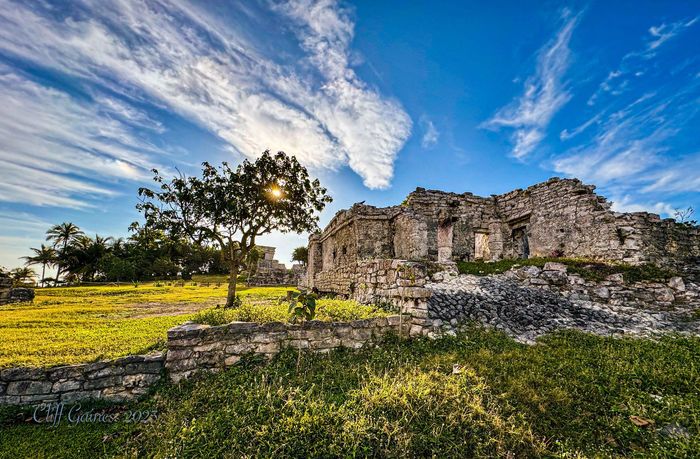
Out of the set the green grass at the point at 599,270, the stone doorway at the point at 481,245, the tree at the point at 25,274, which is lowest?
the tree at the point at 25,274

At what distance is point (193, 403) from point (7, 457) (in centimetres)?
197

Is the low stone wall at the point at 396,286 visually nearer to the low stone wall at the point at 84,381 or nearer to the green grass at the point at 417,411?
the green grass at the point at 417,411

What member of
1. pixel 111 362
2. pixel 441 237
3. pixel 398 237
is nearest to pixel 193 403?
pixel 111 362

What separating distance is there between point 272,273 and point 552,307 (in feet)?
90.6

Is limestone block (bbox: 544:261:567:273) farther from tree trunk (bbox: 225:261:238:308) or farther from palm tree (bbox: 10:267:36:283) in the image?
palm tree (bbox: 10:267:36:283)

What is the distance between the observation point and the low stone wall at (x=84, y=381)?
12.9ft

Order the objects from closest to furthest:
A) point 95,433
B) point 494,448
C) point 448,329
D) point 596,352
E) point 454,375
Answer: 1. point 494,448
2. point 95,433
3. point 454,375
4. point 596,352
5. point 448,329

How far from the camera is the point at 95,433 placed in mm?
3639

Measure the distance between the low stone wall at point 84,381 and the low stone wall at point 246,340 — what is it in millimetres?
355

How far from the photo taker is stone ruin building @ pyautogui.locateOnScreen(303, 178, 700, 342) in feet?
21.1

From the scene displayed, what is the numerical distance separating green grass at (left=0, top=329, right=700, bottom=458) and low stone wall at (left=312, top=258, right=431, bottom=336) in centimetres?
117

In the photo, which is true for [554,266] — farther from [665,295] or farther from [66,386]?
[66,386]

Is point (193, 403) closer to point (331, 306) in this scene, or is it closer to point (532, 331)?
point (331, 306)

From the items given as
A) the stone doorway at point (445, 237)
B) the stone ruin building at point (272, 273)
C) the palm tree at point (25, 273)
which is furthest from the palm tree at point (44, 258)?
the stone doorway at point (445, 237)
